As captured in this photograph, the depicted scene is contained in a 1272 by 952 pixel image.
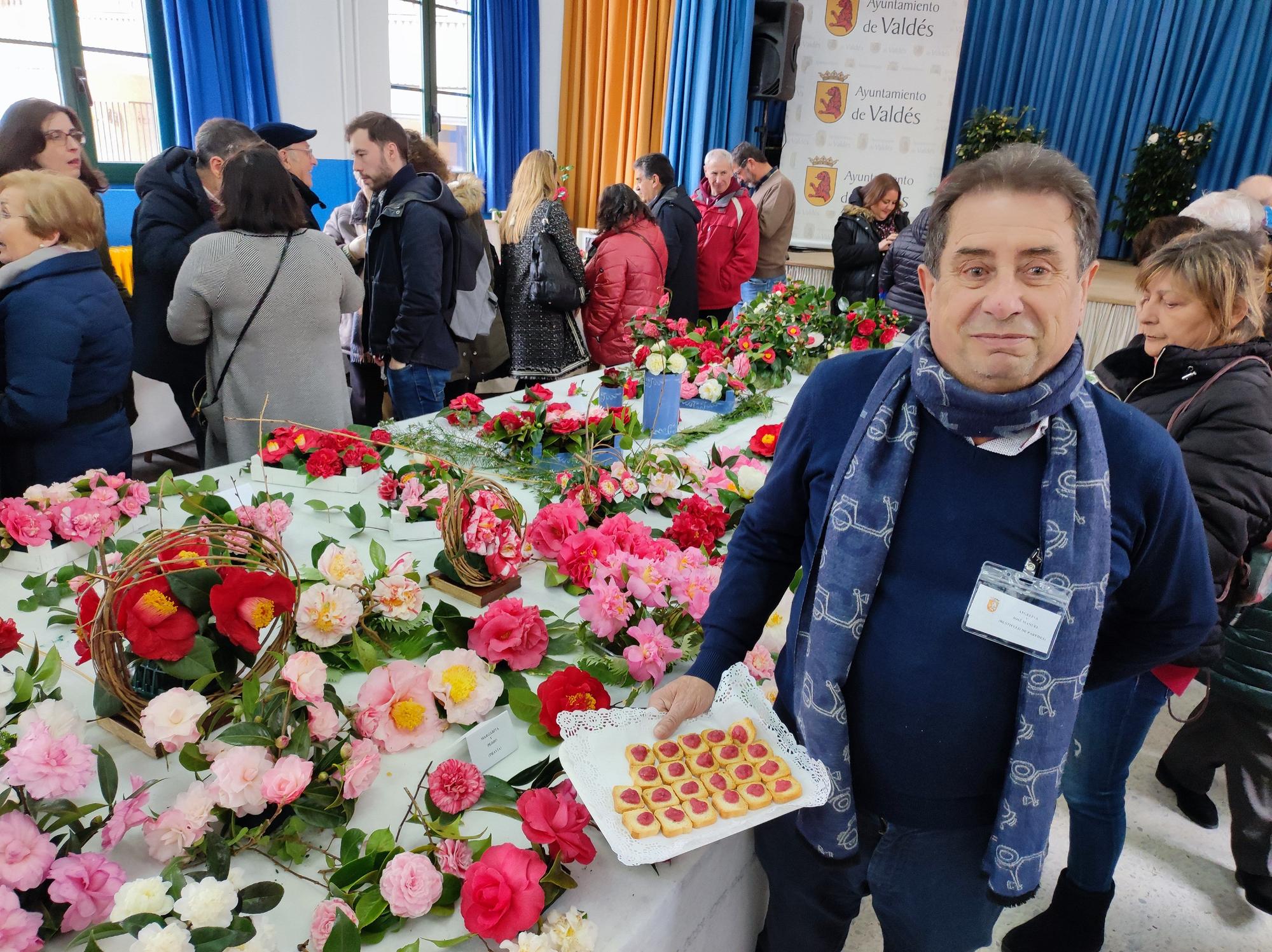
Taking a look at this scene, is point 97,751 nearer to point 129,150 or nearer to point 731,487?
point 731,487

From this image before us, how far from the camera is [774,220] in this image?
4.74m

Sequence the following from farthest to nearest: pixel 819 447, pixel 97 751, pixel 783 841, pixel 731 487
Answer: pixel 731 487
pixel 783 841
pixel 819 447
pixel 97 751

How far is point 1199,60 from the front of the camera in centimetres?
686

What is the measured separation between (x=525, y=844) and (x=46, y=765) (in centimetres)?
50

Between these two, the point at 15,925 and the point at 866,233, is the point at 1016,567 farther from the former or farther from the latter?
the point at 866,233

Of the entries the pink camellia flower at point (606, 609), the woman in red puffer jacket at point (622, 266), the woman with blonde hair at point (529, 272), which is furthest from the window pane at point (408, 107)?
the pink camellia flower at point (606, 609)

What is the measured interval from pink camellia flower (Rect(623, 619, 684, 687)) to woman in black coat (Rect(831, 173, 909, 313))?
362cm

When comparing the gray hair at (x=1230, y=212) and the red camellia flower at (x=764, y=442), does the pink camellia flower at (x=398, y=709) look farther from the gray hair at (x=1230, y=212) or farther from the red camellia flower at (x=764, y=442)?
the gray hair at (x=1230, y=212)

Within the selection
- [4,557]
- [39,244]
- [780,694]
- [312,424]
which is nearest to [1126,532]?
[780,694]

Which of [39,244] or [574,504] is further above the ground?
[39,244]

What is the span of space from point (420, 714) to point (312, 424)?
1387 mm

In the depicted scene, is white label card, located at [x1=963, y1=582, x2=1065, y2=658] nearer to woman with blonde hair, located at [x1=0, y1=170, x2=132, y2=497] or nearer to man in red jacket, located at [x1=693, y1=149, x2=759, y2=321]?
woman with blonde hair, located at [x1=0, y1=170, x2=132, y2=497]

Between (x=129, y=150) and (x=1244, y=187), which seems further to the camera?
(x=1244, y=187)

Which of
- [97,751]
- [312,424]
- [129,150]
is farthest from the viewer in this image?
[129,150]
